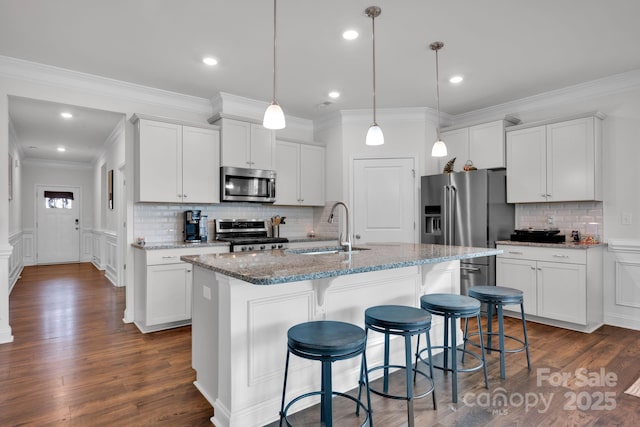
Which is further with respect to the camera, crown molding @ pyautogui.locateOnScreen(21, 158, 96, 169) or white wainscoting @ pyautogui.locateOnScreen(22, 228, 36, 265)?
crown molding @ pyautogui.locateOnScreen(21, 158, 96, 169)

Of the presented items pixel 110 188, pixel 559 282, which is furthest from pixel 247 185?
pixel 559 282

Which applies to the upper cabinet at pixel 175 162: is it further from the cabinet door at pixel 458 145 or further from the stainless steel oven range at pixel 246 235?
the cabinet door at pixel 458 145

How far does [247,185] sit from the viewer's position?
4645 millimetres

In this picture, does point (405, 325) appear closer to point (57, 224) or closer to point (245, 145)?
point (245, 145)

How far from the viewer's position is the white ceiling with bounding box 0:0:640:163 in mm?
2631

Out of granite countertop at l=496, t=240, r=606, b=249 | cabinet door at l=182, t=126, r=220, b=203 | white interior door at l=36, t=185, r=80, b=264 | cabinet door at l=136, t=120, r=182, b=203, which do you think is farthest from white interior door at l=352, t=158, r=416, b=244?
white interior door at l=36, t=185, r=80, b=264

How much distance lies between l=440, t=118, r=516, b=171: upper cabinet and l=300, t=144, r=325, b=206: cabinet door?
1805 mm

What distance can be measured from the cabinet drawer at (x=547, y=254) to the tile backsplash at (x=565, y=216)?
20.6 inches

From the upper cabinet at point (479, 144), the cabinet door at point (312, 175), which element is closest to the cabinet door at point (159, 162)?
the cabinet door at point (312, 175)

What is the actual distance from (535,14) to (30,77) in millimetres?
4494

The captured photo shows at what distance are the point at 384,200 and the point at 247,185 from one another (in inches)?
74.0

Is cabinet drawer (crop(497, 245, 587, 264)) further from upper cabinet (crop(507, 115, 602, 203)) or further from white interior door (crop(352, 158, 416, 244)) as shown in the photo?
white interior door (crop(352, 158, 416, 244))

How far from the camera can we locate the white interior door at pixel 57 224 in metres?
8.88

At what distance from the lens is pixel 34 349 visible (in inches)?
129
